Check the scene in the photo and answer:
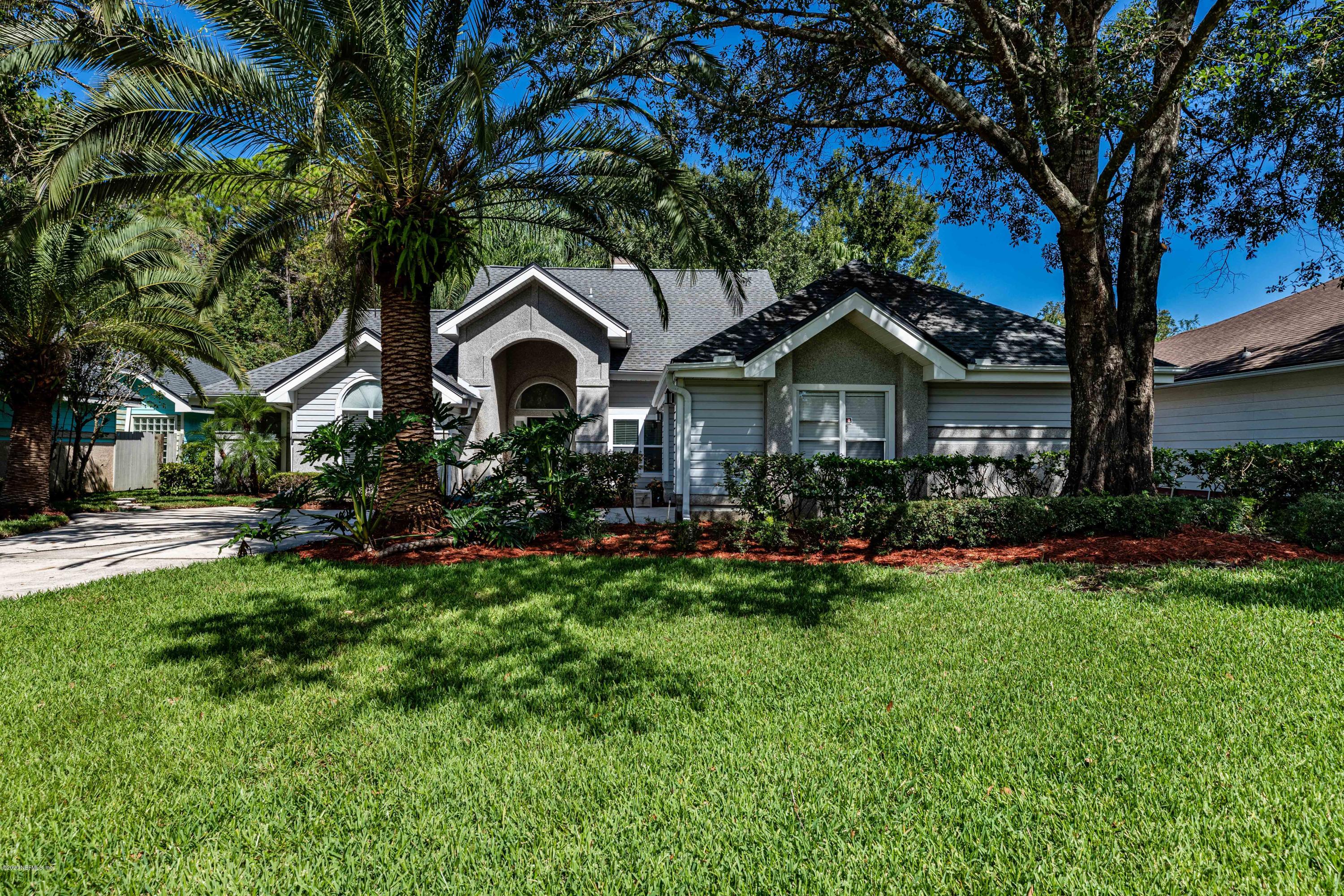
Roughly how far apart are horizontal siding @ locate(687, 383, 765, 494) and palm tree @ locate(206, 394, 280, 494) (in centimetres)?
1396

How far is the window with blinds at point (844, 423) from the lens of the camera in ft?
39.6

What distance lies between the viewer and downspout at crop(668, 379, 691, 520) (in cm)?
1193

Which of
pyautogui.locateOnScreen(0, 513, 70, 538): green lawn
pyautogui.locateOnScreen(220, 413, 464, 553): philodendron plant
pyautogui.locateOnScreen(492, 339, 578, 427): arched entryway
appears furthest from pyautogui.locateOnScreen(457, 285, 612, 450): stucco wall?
pyautogui.locateOnScreen(0, 513, 70, 538): green lawn

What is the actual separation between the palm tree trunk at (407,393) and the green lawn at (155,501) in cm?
1095

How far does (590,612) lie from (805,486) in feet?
16.6

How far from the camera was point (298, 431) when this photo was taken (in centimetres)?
1767

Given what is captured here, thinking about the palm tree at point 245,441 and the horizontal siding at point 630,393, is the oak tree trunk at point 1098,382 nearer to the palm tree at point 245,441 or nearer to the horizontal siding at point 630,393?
the horizontal siding at point 630,393

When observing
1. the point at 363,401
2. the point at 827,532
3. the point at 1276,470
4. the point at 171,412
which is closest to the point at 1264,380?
the point at 1276,470

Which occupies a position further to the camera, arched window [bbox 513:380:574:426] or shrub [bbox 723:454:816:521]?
arched window [bbox 513:380:574:426]

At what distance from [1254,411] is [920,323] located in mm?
9353

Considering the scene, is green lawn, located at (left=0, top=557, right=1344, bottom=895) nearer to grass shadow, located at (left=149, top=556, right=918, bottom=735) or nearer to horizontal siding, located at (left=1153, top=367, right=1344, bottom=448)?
grass shadow, located at (left=149, top=556, right=918, bottom=735)

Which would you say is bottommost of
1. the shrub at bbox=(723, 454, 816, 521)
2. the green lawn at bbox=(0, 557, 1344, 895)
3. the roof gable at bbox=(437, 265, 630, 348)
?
the green lawn at bbox=(0, 557, 1344, 895)

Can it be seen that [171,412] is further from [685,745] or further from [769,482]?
[685,745]

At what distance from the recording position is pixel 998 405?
1230cm
